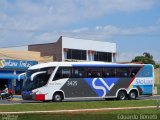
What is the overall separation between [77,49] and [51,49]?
438 cm

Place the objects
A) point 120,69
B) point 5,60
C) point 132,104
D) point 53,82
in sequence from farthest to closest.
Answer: point 5,60
point 120,69
point 53,82
point 132,104

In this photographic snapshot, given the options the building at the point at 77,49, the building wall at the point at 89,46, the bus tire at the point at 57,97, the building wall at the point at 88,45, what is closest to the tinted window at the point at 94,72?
the bus tire at the point at 57,97

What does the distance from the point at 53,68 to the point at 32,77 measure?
172 centimetres

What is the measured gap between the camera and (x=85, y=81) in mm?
35969

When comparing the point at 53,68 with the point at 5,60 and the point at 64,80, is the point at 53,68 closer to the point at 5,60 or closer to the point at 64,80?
the point at 64,80

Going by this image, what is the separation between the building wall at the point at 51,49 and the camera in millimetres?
74050

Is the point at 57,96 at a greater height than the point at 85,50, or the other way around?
the point at 85,50

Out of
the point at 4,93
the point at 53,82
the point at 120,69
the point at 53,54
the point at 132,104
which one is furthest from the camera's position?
the point at 53,54

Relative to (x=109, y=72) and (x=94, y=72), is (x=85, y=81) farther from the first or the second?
(x=109, y=72)

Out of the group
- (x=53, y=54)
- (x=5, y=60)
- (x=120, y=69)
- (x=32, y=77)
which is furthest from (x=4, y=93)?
(x=53, y=54)

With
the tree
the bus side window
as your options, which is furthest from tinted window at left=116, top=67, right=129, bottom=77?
the tree

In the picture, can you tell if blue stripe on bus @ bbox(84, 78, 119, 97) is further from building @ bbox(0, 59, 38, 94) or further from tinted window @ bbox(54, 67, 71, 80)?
building @ bbox(0, 59, 38, 94)

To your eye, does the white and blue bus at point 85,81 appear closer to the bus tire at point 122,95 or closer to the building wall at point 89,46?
the bus tire at point 122,95

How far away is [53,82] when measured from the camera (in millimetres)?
34531
